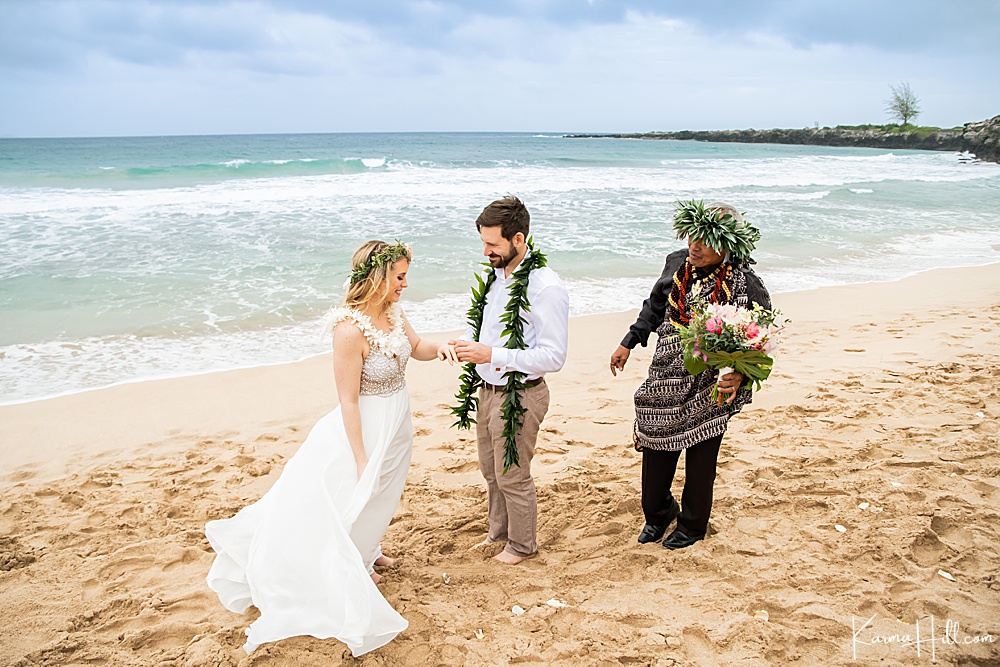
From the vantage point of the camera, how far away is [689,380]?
3.80 meters

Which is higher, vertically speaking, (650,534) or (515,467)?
(515,467)

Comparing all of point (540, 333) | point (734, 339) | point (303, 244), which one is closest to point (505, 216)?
point (540, 333)

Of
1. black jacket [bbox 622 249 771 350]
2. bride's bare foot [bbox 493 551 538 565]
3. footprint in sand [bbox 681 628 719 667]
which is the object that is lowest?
bride's bare foot [bbox 493 551 538 565]

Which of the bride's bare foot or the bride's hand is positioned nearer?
the bride's hand

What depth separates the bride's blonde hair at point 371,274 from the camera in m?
3.50

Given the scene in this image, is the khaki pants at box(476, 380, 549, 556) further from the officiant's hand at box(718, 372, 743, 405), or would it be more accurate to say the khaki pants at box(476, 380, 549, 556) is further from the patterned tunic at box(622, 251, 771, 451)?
the officiant's hand at box(718, 372, 743, 405)

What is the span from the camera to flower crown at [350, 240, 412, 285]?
3.50 metres

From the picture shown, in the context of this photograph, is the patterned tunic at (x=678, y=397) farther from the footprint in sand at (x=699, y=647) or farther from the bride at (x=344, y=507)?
the bride at (x=344, y=507)

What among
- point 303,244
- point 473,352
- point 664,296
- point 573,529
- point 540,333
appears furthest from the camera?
→ point 303,244

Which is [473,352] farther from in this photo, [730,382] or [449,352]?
[730,382]

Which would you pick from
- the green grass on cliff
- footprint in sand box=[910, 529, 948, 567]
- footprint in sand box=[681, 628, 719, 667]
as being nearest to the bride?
footprint in sand box=[681, 628, 719, 667]

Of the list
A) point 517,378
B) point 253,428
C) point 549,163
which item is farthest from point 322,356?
point 549,163

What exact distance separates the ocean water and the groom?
4348 millimetres

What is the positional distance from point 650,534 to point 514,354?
1512 millimetres
